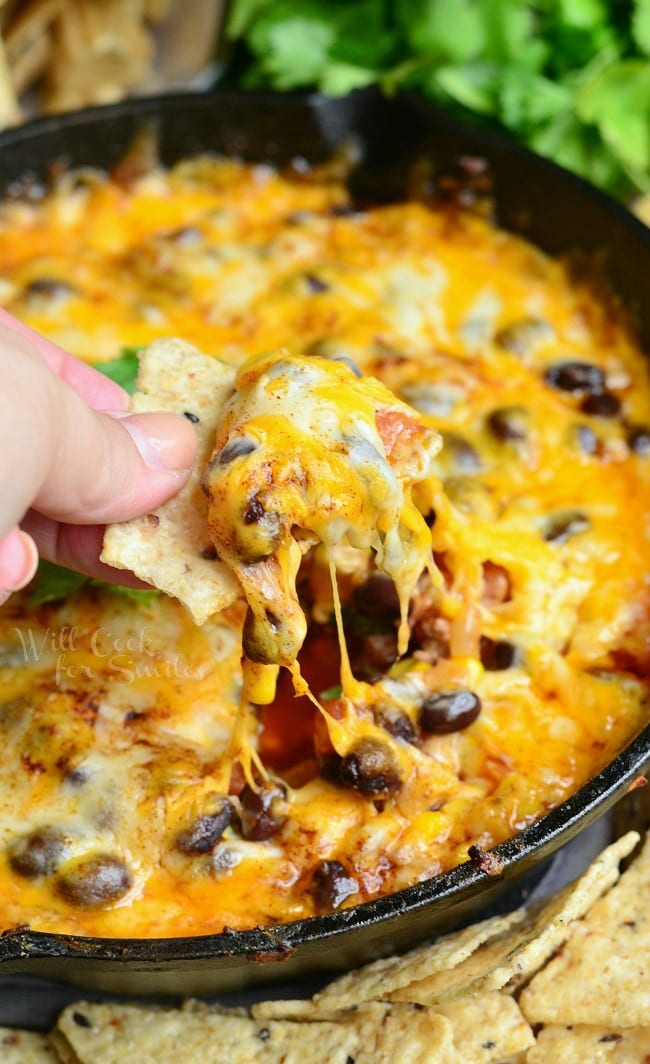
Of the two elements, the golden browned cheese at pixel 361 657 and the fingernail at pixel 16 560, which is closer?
the fingernail at pixel 16 560

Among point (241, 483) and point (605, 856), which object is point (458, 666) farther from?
point (241, 483)

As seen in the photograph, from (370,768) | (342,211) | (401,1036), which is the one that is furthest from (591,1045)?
(342,211)

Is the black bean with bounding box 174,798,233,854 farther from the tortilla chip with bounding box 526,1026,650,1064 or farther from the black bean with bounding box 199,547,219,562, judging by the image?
the tortilla chip with bounding box 526,1026,650,1064

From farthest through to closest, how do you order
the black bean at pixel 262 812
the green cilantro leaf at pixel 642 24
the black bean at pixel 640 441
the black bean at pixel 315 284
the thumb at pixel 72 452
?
1. the green cilantro leaf at pixel 642 24
2. the black bean at pixel 315 284
3. the black bean at pixel 640 441
4. the black bean at pixel 262 812
5. the thumb at pixel 72 452

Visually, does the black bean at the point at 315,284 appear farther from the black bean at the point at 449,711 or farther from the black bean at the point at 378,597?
the black bean at the point at 449,711

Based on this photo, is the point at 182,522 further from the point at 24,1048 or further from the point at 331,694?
the point at 24,1048

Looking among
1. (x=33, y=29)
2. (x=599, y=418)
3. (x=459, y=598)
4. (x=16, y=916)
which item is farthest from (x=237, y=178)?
(x=16, y=916)

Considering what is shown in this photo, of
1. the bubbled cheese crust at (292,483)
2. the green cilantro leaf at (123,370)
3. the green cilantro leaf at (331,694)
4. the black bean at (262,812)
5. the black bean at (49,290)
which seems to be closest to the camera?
the bubbled cheese crust at (292,483)

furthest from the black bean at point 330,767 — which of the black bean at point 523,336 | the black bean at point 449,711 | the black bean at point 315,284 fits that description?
the black bean at point 315,284
